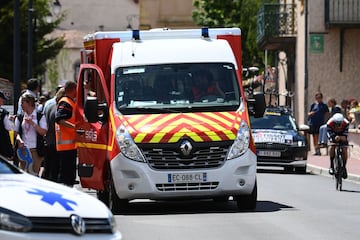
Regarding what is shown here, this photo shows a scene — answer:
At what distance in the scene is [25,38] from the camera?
2238 inches

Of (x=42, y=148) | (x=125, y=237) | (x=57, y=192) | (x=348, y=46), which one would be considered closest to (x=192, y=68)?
(x=42, y=148)

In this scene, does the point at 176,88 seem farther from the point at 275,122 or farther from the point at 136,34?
the point at 275,122

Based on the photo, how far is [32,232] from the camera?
8.48 metres

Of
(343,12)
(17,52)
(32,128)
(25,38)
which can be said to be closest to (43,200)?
(32,128)

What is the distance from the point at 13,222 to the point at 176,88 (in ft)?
31.6

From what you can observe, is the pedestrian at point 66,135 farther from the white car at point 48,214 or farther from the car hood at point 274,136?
the car hood at point 274,136

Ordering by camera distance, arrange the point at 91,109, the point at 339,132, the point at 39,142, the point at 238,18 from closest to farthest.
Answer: the point at 91,109, the point at 39,142, the point at 339,132, the point at 238,18

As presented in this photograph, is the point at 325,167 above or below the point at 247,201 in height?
below

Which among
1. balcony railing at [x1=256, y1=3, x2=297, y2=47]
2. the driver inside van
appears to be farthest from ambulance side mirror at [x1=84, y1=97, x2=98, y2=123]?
balcony railing at [x1=256, y1=3, x2=297, y2=47]

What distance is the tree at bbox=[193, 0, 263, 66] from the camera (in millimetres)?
57531

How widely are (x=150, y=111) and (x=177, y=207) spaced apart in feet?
5.96

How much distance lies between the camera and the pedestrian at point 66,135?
1938 cm

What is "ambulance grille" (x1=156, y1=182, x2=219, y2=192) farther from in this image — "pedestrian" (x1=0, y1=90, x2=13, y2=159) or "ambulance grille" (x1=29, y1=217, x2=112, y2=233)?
"ambulance grille" (x1=29, y1=217, x2=112, y2=233)

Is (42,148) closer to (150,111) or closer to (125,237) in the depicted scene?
(150,111)
